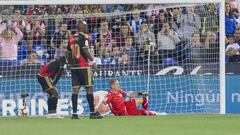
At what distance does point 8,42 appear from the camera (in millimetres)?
20672

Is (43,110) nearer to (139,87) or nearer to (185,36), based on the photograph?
(139,87)

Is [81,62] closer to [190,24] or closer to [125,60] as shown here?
[125,60]

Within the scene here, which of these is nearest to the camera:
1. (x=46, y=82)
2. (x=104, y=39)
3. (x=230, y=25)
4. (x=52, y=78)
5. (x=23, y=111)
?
(x=46, y=82)

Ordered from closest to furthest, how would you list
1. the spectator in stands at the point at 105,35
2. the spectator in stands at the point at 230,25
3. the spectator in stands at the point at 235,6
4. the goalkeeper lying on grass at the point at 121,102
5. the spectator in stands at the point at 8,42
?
1. the goalkeeper lying on grass at the point at 121,102
2. the spectator in stands at the point at 8,42
3. the spectator in stands at the point at 105,35
4. the spectator in stands at the point at 230,25
5. the spectator in stands at the point at 235,6

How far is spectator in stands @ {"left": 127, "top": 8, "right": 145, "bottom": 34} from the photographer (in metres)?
21.2

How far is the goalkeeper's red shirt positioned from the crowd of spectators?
168 cm

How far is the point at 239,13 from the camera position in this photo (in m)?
24.2

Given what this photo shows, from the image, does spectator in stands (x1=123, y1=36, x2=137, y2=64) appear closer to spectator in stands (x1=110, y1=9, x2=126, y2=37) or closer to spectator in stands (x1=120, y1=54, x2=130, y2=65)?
spectator in stands (x1=120, y1=54, x2=130, y2=65)

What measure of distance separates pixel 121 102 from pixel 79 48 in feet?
8.91

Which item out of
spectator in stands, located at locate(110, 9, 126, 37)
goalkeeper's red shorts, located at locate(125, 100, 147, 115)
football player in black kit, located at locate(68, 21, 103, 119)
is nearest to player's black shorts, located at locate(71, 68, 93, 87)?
football player in black kit, located at locate(68, 21, 103, 119)

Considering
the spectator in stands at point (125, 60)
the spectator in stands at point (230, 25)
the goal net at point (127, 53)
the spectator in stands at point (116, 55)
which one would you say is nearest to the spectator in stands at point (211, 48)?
the goal net at point (127, 53)

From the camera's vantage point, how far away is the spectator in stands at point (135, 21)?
69.7 feet

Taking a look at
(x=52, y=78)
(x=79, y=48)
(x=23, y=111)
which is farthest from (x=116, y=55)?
(x=79, y=48)

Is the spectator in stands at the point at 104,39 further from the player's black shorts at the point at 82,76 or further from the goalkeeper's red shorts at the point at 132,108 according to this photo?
the player's black shorts at the point at 82,76
